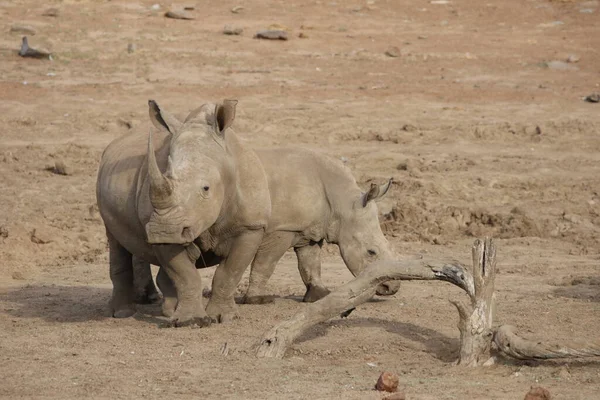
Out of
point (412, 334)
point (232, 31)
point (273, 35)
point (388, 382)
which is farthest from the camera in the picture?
point (232, 31)

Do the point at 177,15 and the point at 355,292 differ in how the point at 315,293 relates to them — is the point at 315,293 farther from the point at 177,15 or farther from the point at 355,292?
the point at 177,15

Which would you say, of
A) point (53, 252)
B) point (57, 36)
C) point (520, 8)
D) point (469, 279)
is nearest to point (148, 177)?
point (469, 279)

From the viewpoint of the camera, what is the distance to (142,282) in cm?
955

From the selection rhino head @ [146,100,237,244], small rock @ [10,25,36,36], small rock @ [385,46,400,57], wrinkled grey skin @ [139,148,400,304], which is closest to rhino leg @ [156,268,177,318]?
wrinkled grey skin @ [139,148,400,304]

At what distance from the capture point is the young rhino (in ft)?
30.4

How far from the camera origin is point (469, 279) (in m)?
7.54

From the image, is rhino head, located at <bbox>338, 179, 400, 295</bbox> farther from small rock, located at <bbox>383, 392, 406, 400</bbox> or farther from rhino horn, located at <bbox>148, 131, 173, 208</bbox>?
small rock, located at <bbox>383, 392, 406, 400</bbox>

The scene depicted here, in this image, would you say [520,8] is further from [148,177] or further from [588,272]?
[148,177]

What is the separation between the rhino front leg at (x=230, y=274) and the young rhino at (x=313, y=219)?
488 mm

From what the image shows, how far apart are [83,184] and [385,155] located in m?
3.54

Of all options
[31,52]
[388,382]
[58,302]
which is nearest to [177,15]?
[31,52]

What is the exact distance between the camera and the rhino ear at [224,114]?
8.42 m

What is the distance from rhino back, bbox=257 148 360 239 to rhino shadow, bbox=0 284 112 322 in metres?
1.53

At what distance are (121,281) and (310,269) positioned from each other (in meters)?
1.50
